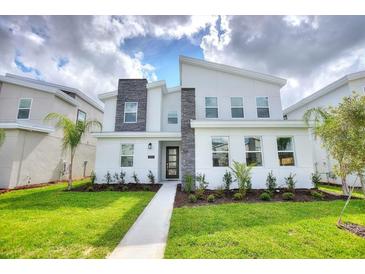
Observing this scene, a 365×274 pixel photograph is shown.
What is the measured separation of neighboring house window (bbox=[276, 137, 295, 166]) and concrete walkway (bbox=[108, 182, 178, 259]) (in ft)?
20.7

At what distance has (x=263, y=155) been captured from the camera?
911 centimetres

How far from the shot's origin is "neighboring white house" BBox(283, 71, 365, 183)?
1136 cm

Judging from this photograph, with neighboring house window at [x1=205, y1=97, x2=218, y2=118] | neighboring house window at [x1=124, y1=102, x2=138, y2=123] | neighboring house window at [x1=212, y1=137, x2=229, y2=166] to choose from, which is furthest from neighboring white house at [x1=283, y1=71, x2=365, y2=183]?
neighboring house window at [x1=124, y1=102, x2=138, y2=123]

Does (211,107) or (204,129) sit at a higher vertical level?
(211,107)

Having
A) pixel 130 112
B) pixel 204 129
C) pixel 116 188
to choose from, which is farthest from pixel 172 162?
pixel 204 129

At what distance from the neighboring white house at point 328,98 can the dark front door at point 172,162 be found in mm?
8795

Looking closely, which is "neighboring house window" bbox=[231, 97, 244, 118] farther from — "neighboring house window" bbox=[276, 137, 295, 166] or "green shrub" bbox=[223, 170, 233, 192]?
"green shrub" bbox=[223, 170, 233, 192]

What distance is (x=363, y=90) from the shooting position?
11.4 meters

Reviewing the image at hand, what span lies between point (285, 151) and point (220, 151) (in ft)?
10.9

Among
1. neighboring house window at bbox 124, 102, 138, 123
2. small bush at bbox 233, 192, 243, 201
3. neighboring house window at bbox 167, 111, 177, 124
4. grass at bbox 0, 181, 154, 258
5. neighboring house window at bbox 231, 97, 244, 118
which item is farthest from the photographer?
neighboring house window at bbox 167, 111, 177, 124

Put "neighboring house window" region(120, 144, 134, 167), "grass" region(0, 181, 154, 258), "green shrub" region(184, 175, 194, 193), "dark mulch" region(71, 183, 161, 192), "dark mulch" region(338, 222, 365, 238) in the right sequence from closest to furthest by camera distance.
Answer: "grass" region(0, 181, 154, 258)
"dark mulch" region(338, 222, 365, 238)
"green shrub" region(184, 175, 194, 193)
"dark mulch" region(71, 183, 161, 192)
"neighboring house window" region(120, 144, 134, 167)

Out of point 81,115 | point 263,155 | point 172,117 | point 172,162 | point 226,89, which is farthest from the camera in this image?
point 81,115

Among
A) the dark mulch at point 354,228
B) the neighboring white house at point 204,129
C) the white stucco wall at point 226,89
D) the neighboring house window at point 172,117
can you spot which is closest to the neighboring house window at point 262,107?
the neighboring white house at point 204,129

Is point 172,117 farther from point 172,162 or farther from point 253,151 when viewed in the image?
point 253,151
